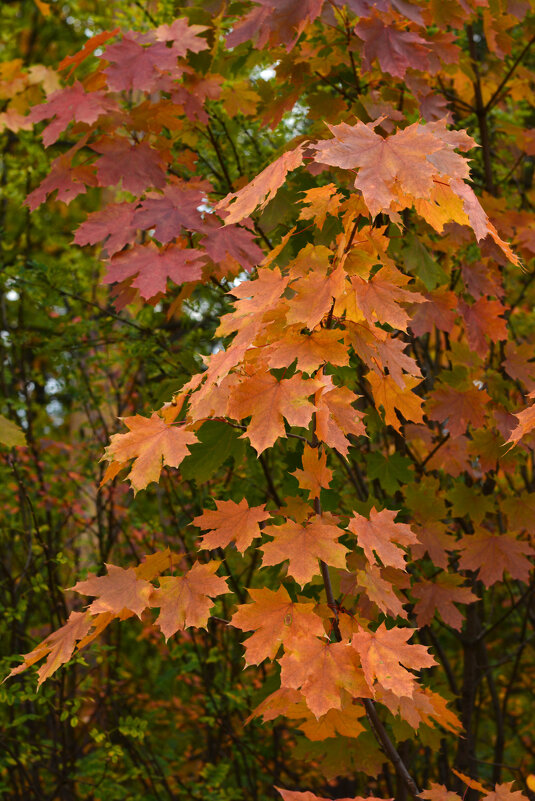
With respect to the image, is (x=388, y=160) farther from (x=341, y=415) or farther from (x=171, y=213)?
(x=171, y=213)

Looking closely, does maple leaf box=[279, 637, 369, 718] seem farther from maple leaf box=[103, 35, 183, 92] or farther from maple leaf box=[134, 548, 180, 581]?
maple leaf box=[103, 35, 183, 92]

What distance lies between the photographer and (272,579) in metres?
2.58

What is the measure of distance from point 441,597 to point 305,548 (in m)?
1.17

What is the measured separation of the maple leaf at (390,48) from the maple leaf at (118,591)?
1663 mm

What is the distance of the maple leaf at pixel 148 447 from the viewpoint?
60.7 inches

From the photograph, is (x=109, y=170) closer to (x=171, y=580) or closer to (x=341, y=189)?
(x=341, y=189)

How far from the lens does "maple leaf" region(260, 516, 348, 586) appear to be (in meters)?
1.46

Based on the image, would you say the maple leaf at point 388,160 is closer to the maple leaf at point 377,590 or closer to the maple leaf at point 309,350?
the maple leaf at point 309,350

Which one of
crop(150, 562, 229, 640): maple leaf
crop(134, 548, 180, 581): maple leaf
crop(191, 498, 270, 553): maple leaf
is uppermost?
crop(191, 498, 270, 553): maple leaf

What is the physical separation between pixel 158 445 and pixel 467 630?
2.09 metres

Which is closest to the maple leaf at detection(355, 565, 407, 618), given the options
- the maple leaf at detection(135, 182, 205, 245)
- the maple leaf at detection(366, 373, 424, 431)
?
the maple leaf at detection(366, 373, 424, 431)

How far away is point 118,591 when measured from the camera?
1618 mm

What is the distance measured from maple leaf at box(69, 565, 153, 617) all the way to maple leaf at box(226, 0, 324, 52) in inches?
60.4

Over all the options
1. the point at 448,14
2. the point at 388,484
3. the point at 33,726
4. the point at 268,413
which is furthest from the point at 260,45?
the point at 33,726
